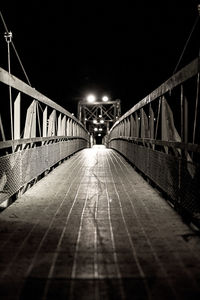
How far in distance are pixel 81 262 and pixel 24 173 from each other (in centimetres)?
318

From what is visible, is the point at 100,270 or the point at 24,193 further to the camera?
the point at 24,193

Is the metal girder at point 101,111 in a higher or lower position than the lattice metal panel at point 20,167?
higher

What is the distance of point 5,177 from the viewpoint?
15.1 ft

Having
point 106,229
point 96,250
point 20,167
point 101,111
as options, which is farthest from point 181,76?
point 101,111

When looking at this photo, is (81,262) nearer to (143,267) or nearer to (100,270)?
(100,270)

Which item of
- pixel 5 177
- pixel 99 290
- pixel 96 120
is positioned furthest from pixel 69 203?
pixel 96 120

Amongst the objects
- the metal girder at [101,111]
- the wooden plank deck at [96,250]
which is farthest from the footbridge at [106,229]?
the metal girder at [101,111]

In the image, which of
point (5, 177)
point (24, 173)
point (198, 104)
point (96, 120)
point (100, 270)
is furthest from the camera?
point (96, 120)

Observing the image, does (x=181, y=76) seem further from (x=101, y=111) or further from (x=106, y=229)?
(x=101, y=111)

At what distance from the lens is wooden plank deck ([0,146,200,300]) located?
235 cm

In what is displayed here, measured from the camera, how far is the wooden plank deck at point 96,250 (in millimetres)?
2348

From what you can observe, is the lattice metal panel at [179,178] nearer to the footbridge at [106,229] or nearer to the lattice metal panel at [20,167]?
the footbridge at [106,229]

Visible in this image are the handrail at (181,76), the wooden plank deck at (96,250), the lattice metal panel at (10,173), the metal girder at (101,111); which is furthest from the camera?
the metal girder at (101,111)

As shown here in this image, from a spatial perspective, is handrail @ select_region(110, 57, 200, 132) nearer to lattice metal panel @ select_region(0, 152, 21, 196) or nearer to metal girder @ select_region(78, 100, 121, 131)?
lattice metal panel @ select_region(0, 152, 21, 196)
